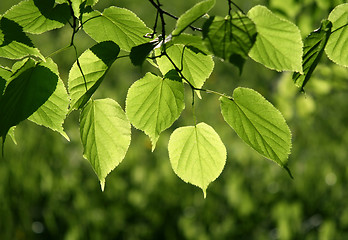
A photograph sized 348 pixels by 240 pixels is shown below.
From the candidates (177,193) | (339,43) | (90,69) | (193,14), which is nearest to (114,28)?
(90,69)

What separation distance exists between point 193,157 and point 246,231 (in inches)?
64.3

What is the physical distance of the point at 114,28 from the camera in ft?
2.06

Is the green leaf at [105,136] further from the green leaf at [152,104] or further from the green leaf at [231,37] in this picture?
the green leaf at [231,37]

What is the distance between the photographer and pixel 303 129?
3.40 meters

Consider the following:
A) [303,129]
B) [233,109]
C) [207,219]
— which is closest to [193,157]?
[233,109]

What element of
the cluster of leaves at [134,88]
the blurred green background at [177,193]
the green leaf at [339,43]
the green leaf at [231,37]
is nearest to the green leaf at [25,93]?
the cluster of leaves at [134,88]

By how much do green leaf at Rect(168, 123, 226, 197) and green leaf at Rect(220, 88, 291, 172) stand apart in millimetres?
69

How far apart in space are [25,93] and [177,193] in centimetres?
193

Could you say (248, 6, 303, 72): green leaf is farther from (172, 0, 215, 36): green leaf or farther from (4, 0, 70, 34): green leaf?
(4, 0, 70, 34): green leaf

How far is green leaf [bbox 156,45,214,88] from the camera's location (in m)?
0.61

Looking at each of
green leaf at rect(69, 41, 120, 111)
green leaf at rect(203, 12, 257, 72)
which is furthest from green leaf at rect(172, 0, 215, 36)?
green leaf at rect(69, 41, 120, 111)

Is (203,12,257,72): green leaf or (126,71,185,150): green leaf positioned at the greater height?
(203,12,257,72): green leaf

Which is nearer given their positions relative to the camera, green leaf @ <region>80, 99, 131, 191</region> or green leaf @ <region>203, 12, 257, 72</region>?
green leaf @ <region>203, 12, 257, 72</region>

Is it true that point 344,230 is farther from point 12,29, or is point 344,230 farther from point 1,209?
point 12,29
